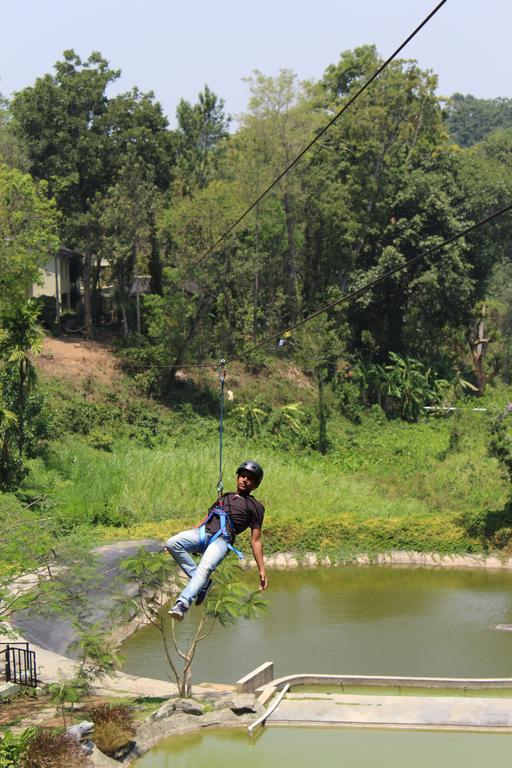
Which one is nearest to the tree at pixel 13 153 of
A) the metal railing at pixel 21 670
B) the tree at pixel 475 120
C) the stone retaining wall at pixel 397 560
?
the stone retaining wall at pixel 397 560

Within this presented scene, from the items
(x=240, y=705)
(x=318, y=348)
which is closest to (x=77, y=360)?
(x=318, y=348)

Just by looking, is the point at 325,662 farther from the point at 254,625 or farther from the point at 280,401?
the point at 280,401

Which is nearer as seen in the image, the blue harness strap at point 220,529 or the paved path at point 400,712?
the blue harness strap at point 220,529

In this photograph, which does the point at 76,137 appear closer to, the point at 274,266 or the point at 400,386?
the point at 274,266

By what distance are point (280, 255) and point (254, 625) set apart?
24865mm

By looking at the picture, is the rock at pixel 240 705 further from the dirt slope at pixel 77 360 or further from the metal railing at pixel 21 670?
the dirt slope at pixel 77 360

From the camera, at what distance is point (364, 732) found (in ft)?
44.7

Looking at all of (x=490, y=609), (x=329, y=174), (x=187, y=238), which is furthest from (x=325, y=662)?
(x=329, y=174)

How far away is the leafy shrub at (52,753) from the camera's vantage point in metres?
11.4

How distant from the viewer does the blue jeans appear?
35.3 ft

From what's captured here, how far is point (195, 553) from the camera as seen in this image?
445 inches

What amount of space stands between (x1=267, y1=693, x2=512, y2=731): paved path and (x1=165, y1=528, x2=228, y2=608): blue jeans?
397 centimetres

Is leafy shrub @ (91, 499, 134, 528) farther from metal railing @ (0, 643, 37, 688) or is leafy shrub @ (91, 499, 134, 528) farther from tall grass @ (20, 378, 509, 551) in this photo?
metal railing @ (0, 643, 37, 688)

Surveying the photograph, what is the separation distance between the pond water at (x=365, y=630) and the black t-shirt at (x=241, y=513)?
747 centimetres
